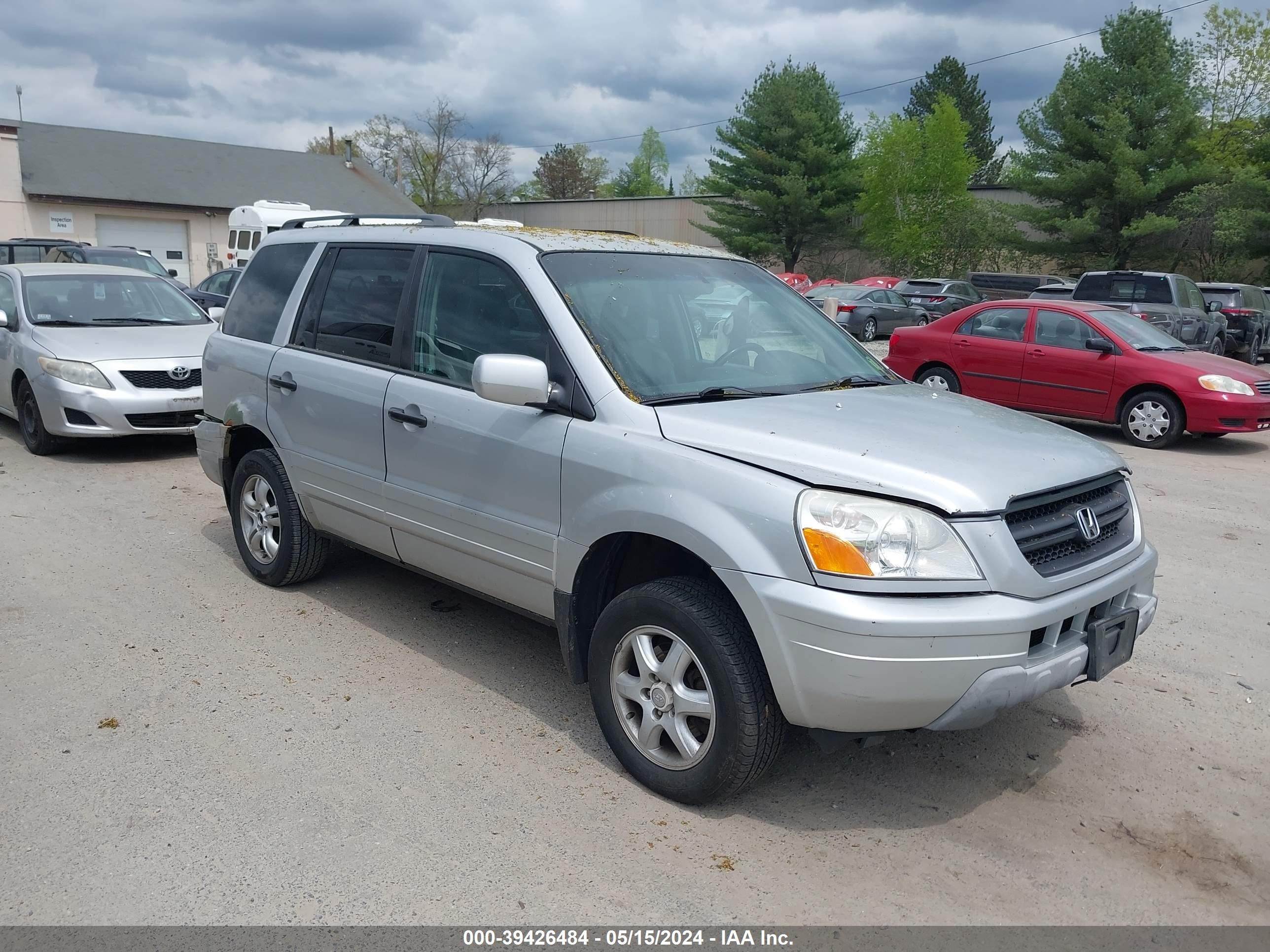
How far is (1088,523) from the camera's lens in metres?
3.43

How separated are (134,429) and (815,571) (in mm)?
7601

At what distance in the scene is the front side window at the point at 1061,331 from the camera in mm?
11555

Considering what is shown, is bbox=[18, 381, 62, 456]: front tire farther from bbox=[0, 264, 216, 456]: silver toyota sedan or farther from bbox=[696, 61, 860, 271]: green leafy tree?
bbox=[696, 61, 860, 271]: green leafy tree

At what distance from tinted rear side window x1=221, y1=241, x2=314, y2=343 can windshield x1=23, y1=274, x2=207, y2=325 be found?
474cm

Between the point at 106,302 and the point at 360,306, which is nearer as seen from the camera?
the point at 360,306

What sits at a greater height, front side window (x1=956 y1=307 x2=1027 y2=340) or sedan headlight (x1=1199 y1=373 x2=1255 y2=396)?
front side window (x1=956 y1=307 x2=1027 y2=340)

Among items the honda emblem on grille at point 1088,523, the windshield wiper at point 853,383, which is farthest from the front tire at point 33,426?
the honda emblem on grille at point 1088,523

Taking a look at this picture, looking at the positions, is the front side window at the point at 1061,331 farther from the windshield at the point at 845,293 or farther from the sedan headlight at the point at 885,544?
the windshield at the point at 845,293

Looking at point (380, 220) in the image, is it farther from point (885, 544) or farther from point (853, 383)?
point (885, 544)

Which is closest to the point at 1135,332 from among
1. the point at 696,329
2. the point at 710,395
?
the point at 696,329

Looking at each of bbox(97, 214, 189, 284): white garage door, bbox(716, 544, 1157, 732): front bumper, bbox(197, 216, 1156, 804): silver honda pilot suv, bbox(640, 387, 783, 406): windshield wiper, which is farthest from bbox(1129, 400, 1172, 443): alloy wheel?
bbox(97, 214, 189, 284): white garage door

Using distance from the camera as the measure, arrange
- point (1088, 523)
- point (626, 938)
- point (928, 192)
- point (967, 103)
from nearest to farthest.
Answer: point (626, 938)
point (1088, 523)
point (928, 192)
point (967, 103)

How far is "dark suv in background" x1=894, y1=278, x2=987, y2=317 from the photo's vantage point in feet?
92.9

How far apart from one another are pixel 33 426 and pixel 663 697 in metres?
8.10
